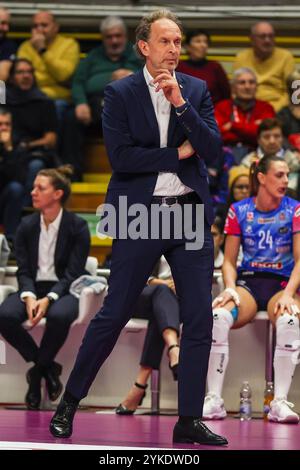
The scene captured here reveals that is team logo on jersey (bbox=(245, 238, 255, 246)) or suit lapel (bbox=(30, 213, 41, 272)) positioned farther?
suit lapel (bbox=(30, 213, 41, 272))

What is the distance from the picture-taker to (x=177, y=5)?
10.7 metres

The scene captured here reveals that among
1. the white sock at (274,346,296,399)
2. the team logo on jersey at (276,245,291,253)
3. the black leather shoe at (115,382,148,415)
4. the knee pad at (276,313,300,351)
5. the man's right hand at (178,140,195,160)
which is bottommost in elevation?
the black leather shoe at (115,382,148,415)

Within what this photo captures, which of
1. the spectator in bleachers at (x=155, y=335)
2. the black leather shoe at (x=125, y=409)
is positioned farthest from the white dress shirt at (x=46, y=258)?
the black leather shoe at (x=125, y=409)

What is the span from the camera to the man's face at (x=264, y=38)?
9.51 meters

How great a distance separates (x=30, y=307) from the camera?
6719mm

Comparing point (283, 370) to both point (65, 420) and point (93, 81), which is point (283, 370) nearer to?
point (65, 420)

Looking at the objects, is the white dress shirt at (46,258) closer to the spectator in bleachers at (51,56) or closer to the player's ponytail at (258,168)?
the player's ponytail at (258,168)

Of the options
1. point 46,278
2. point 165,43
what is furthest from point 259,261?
point 165,43

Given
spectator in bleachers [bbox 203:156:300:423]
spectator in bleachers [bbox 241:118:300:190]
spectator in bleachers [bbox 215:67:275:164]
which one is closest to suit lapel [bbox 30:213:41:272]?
spectator in bleachers [bbox 203:156:300:423]

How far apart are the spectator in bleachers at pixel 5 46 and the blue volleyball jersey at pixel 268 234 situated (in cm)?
380

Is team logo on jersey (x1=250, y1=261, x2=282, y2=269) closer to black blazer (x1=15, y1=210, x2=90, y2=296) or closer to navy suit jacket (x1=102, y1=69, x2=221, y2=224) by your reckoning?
black blazer (x1=15, y1=210, x2=90, y2=296)

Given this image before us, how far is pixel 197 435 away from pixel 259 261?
2.12 metres

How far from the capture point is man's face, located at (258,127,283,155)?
809 centimetres

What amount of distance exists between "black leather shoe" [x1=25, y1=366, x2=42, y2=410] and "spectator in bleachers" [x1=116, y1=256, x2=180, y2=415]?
57 centimetres
